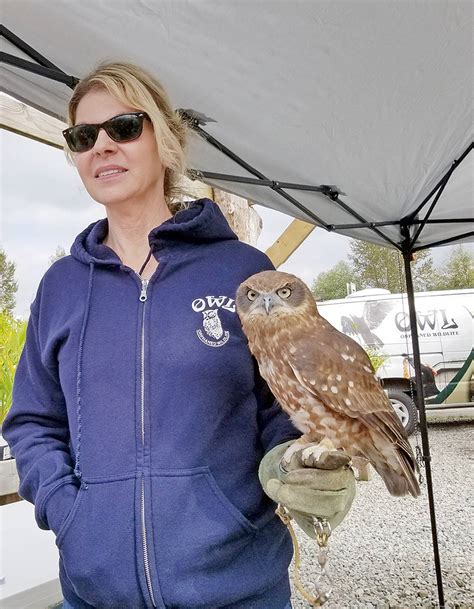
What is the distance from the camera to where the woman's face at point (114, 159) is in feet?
3.27

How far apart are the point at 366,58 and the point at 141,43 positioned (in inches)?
22.6

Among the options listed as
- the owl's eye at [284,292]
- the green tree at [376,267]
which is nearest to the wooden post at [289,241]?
the owl's eye at [284,292]

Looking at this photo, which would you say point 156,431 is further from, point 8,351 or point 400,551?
point 400,551

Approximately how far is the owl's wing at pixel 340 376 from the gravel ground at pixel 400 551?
2.68 m

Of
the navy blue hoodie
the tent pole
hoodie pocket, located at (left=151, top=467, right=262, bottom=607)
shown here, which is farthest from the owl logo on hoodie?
the tent pole

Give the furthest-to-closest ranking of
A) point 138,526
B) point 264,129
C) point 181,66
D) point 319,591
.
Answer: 1. point 264,129
2. point 181,66
3. point 138,526
4. point 319,591

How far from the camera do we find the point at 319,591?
74 cm

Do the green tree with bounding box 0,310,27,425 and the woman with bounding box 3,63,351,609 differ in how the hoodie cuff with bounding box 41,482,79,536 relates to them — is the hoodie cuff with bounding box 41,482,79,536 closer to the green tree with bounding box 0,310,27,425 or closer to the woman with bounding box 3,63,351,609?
the woman with bounding box 3,63,351,609

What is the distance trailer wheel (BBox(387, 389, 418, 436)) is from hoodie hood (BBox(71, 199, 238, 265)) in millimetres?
5564

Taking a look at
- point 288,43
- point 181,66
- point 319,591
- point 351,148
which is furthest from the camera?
point 351,148

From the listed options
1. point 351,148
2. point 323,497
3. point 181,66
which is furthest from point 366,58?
point 323,497

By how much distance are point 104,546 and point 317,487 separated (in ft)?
1.33

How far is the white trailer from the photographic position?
6793 millimetres

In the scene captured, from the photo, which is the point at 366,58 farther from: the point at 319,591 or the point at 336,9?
the point at 319,591
